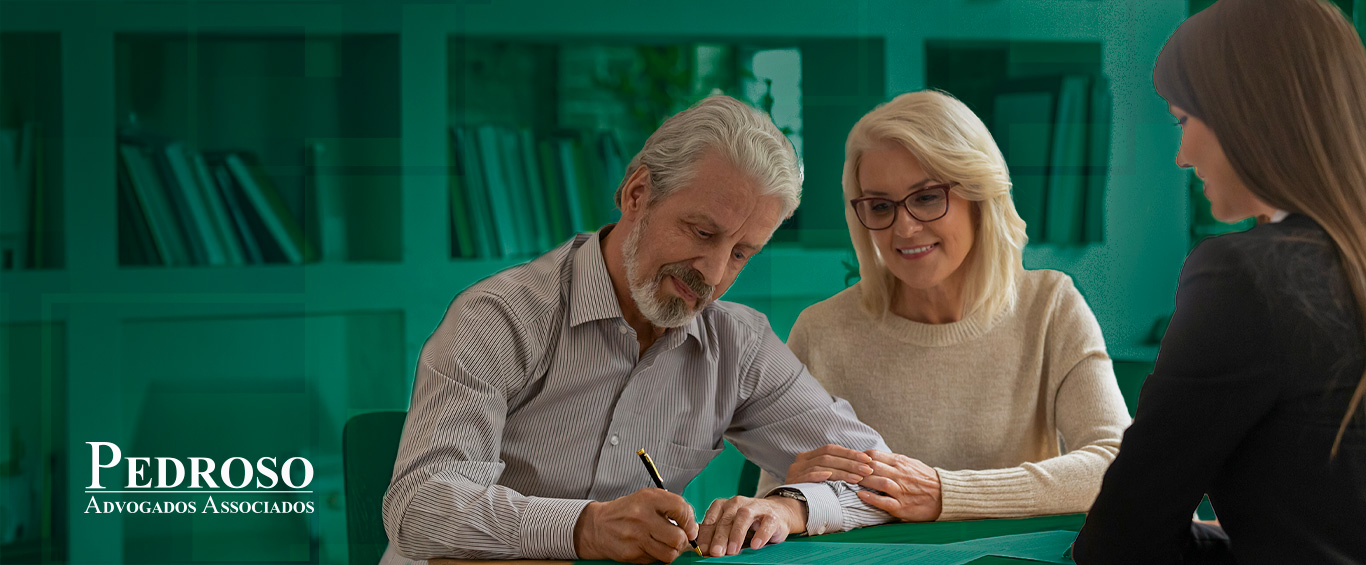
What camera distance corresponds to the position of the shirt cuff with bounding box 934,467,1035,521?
1554 mm

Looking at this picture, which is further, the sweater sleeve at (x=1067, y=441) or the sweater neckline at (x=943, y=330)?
→ the sweater neckline at (x=943, y=330)

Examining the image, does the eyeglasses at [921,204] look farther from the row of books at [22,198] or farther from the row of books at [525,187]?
the row of books at [22,198]

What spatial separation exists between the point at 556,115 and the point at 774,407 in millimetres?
1438

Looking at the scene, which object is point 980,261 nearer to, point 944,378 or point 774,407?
point 944,378

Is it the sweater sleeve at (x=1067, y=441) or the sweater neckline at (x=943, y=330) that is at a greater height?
the sweater neckline at (x=943, y=330)

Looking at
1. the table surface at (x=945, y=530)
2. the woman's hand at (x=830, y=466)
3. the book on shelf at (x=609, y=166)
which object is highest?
the book on shelf at (x=609, y=166)

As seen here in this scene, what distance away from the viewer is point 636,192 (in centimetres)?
164

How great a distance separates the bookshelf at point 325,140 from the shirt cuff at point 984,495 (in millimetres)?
1329

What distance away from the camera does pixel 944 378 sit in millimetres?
1965

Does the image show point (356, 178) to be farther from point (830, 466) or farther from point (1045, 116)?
point (1045, 116)

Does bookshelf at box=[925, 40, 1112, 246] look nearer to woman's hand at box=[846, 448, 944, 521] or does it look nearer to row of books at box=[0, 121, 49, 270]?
woman's hand at box=[846, 448, 944, 521]

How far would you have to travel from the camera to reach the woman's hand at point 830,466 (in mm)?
1565

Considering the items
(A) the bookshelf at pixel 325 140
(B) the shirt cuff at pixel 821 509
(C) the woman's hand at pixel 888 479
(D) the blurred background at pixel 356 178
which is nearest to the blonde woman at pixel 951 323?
(C) the woman's hand at pixel 888 479

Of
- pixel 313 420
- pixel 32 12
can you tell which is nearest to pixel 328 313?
pixel 313 420
